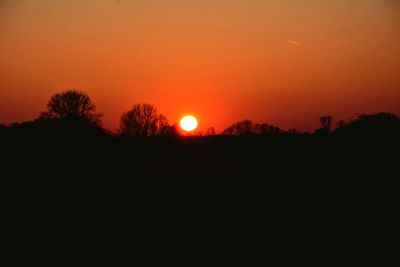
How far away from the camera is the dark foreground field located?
14438mm

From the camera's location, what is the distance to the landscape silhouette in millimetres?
14484

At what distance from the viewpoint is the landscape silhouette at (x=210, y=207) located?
47.5ft

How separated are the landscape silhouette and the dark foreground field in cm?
4

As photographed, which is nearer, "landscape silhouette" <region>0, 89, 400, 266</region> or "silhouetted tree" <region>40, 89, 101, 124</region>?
"landscape silhouette" <region>0, 89, 400, 266</region>

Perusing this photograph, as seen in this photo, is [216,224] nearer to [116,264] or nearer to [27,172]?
[116,264]

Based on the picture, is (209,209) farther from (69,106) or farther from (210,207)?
(69,106)

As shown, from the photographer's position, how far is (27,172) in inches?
969

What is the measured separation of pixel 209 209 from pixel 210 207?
0.84ft

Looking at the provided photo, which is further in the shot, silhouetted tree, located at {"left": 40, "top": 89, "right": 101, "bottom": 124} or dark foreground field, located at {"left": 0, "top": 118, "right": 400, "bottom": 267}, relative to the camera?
silhouetted tree, located at {"left": 40, "top": 89, "right": 101, "bottom": 124}

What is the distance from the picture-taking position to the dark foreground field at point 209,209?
47.4 feet

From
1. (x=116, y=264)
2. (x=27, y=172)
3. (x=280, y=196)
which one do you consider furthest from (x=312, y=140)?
(x=116, y=264)

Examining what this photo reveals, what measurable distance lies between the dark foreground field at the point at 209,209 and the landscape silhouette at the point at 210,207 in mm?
42

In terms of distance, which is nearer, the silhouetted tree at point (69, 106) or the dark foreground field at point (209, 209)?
the dark foreground field at point (209, 209)

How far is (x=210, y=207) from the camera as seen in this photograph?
1867 centimetres
